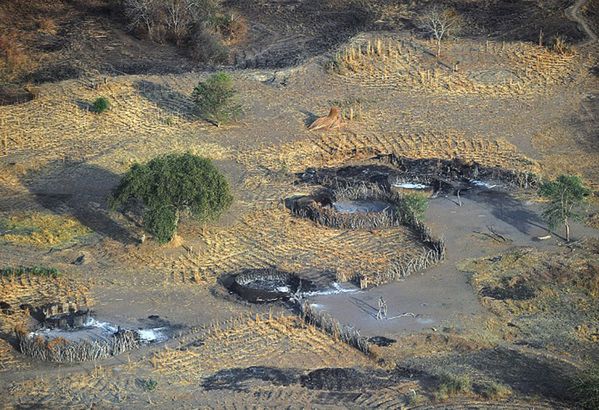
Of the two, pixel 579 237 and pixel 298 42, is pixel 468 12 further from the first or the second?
pixel 579 237

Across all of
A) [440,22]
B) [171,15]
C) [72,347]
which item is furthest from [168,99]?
[72,347]

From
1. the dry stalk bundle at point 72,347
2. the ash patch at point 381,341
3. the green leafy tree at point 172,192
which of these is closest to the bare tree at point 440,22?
the green leafy tree at point 172,192

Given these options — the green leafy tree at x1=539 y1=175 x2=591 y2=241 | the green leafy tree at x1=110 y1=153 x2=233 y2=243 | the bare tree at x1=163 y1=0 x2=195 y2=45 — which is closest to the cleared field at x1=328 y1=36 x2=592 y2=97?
the bare tree at x1=163 y1=0 x2=195 y2=45

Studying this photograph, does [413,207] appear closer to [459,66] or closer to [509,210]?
[509,210]

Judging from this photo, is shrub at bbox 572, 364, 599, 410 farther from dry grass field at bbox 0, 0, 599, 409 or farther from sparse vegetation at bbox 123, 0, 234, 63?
sparse vegetation at bbox 123, 0, 234, 63

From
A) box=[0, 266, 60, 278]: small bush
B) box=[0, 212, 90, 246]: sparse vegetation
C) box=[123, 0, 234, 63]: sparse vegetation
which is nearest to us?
box=[0, 266, 60, 278]: small bush

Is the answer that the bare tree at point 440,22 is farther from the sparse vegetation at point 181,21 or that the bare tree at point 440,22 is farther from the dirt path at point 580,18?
the sparse vegetation at point 181,21
